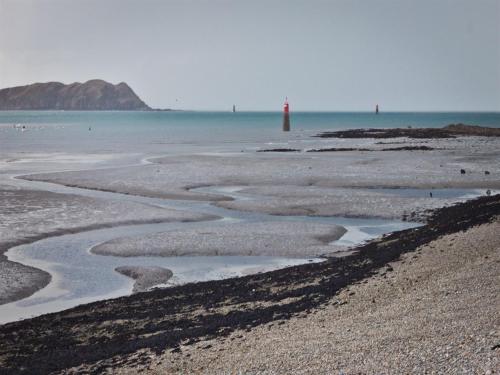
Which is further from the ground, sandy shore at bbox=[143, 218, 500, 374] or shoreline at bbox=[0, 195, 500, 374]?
sandy shore at bbox=[143, 218, 500, 374]

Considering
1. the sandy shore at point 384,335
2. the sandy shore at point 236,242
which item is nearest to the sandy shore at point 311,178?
the sandy shore at point 236,242

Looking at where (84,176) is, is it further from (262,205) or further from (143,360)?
(143,360)

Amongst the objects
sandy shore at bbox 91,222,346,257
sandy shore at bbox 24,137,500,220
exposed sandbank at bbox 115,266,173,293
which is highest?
sandy shore at bbox 24,137,500,220

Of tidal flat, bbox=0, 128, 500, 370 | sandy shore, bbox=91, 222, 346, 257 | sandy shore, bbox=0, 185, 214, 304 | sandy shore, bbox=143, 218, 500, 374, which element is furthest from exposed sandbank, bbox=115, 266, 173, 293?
sandy shore, bbox=143, 218, 500, 374

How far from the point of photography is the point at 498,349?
7762mm

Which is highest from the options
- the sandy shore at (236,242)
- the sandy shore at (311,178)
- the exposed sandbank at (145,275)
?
the sandy shore at (311,178)

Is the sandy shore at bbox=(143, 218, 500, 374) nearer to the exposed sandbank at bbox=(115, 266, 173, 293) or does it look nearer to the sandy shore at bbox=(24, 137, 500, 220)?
the exposed sandbank at bbox=(115, 266, 173, 293)

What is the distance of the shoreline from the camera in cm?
985

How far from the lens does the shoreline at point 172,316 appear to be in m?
9.85

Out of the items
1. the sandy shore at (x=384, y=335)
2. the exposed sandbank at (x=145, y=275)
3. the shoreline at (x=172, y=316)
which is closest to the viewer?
the sandy shore at (x=384, y=335)

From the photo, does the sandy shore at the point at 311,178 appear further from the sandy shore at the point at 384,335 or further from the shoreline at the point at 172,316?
the sandy shore at the point at 384,335

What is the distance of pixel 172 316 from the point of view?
11.6 metres

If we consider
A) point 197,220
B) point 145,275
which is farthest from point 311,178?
point 145,275

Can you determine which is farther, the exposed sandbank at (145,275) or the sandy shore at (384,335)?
the exposed sandbank at (145,275)
